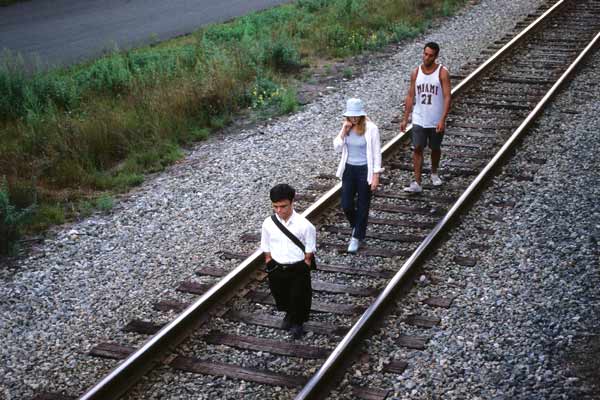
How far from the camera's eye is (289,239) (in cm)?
696

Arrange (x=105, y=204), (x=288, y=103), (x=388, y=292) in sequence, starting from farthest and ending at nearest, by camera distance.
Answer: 1. (x=288, y=103)
2. (x=105, y=204)
3. (x=388, y=292)

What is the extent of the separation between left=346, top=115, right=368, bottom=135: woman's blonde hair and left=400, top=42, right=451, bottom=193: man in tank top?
1.26 metres

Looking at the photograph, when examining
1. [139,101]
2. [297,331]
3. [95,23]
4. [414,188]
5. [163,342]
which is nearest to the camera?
[163,342]

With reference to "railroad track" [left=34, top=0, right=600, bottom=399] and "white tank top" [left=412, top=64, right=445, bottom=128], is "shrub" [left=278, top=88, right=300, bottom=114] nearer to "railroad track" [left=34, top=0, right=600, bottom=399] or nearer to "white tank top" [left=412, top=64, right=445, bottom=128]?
"railroad track" [left=34, top=0, right=600, bottom=399]

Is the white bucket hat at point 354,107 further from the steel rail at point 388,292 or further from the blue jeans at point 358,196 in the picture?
the steel rail at point 388,292

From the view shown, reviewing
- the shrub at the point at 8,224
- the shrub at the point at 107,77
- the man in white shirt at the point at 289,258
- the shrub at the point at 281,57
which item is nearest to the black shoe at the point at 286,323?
the man in white shirt at the point at 289,258

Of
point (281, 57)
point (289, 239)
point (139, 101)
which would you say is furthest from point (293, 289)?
point (281, 57)

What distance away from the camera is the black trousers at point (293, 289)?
7129mm

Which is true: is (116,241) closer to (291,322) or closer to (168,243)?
(168,243)

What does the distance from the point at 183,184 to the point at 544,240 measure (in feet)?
16.5

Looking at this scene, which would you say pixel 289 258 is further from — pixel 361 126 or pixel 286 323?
pixel 361 126

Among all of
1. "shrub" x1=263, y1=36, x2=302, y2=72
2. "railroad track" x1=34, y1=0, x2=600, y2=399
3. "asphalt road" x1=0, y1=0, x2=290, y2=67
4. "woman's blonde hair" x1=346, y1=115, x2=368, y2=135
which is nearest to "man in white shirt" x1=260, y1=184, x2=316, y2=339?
"railroad track" x1=34, y1=0, x2=600, y2=399

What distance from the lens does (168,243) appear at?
9.51m

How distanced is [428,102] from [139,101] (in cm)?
610
